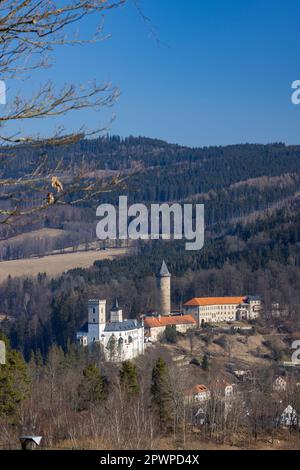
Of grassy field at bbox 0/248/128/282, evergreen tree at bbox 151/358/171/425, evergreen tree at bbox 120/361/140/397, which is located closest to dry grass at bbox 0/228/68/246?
grassy field at bbox 0/248/128/282

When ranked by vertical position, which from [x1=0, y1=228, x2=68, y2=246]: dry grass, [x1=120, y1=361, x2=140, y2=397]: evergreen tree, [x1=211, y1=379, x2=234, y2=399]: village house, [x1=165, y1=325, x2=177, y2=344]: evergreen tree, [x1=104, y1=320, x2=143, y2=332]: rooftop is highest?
[x1=0, y1=228, x2=68, y2=246]: dry grass

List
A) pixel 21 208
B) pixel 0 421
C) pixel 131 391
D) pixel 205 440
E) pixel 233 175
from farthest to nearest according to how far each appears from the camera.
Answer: pixel 233 175
pixel 131 391
pixel 0 421
pixel 205 440
pixel 21 208

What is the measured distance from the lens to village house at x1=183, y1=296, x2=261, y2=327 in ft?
187

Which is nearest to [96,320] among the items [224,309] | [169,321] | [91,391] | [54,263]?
[169,321]

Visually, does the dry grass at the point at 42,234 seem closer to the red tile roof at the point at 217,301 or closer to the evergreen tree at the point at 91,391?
the red tile roof at the point at 217,301

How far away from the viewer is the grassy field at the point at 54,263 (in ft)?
269

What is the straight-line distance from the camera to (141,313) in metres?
59.2

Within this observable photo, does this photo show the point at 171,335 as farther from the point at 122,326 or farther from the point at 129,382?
the point at 129,382

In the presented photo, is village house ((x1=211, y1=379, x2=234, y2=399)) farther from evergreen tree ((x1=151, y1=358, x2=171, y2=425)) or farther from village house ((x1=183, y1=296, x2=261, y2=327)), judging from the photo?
village house ((x1=183, y1=296, x2=261, y2=327))

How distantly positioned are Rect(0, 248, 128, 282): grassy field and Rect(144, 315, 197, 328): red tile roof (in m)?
27.5

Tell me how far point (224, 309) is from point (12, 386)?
41.7 m

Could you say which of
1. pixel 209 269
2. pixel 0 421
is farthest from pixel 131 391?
pixel 209 269
